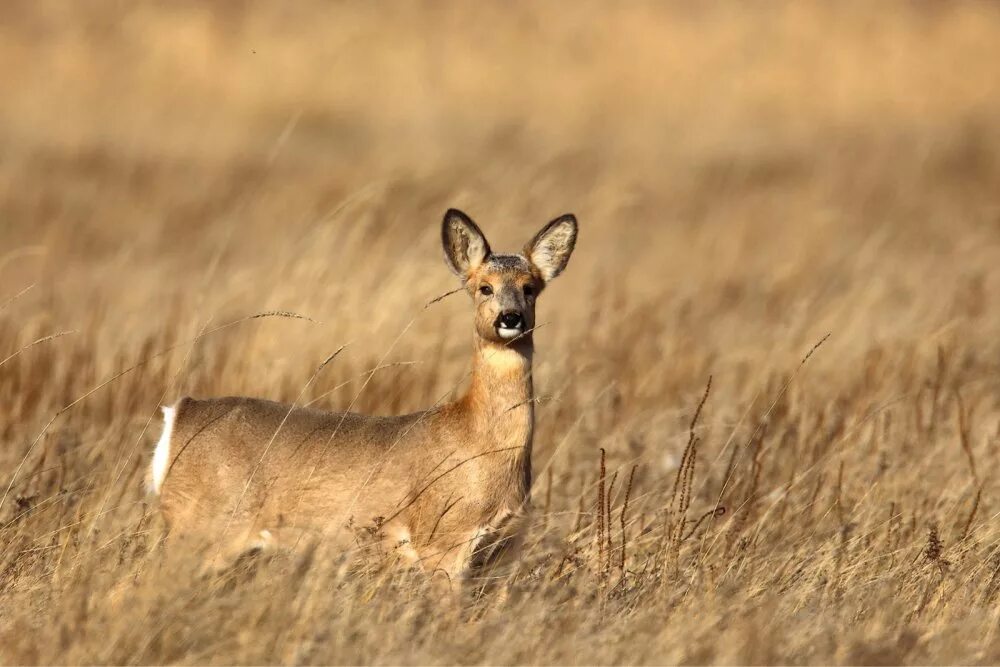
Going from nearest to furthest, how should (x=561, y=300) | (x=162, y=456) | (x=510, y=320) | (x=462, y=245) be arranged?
(x=510, y=320), (x=162, y=456), (x=462, y=245), (x=561, y=300)

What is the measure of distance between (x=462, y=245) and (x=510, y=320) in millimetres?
617

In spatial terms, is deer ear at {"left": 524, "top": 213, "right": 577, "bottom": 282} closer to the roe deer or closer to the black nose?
the roe deer

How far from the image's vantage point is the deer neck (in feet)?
19.8

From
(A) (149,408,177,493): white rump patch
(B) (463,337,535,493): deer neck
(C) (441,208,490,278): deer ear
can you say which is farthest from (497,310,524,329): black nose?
(A) (149,408,177,493): white rump patch

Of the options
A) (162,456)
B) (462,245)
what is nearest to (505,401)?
(462,245)

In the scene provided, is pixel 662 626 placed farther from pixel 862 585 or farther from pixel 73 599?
pixel 73 599

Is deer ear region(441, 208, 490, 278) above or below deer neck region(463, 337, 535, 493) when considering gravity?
above

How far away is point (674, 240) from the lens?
14.8m

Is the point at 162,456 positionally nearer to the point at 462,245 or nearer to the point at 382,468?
the point at 382,468

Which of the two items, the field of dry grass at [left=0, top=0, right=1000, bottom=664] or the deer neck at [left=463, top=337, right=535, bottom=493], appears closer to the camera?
the field of dry grass at [left=0, top=0, right=1000, bottom=664]

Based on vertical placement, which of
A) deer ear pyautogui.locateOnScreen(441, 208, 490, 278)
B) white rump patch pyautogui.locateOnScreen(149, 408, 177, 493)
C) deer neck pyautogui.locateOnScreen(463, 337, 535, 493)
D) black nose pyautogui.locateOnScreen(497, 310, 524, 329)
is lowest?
deer neck pyautogui.locateOnScreen(463, 337, 535, 493)

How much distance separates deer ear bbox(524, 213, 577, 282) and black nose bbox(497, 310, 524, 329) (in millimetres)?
527

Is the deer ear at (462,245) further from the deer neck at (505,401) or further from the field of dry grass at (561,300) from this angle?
the field of dry grass at (561,300)

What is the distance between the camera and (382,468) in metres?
6.06
